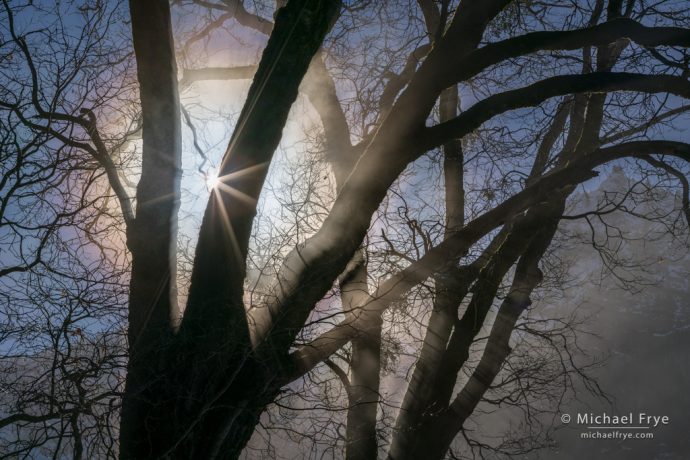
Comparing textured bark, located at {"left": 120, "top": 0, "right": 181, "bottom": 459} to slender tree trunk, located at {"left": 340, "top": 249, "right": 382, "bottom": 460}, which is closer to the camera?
textured bark, located at {"left": 120, "top": 0, "right": 181, "bottom": 459}

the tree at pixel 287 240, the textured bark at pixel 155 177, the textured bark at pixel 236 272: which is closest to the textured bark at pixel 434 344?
the tree at pixel 287 240

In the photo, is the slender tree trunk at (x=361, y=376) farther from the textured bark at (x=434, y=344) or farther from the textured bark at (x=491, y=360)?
the textured bark at (x=491, y=360)

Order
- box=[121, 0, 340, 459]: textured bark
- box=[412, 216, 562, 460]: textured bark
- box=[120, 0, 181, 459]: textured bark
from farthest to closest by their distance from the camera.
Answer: box=[412, 216, 562, 460]: textured bark < box=[120, 0, 181, 459]: textured bark < box=[121, 0, 340, 459]: textured bark

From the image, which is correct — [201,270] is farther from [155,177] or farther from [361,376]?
[361,376]

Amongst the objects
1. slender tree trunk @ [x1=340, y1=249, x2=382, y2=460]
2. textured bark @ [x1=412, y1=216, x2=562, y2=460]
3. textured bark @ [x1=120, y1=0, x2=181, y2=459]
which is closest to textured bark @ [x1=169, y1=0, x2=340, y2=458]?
textured bark @ [x1=120, y1=0, x2=181, y2=459]

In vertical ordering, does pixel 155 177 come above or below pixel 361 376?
above

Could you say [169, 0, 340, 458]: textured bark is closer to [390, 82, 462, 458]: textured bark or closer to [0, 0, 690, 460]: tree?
[0, 0, 690, 460]: tree

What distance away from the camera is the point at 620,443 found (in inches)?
2522

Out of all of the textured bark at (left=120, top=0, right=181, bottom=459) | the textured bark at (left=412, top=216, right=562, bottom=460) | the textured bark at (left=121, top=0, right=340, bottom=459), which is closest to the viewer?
the textured bark at (left=121, top=0, right=340, bottom=459)

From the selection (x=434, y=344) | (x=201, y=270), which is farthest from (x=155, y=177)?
(x=434, y=344)

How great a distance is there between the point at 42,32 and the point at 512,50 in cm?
412

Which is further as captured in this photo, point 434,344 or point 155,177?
point 434,344

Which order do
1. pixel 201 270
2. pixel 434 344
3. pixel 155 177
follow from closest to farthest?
pixel 201 270 → pixel 155 177 → pixel 434 344

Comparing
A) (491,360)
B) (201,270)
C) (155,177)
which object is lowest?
(201,270)
